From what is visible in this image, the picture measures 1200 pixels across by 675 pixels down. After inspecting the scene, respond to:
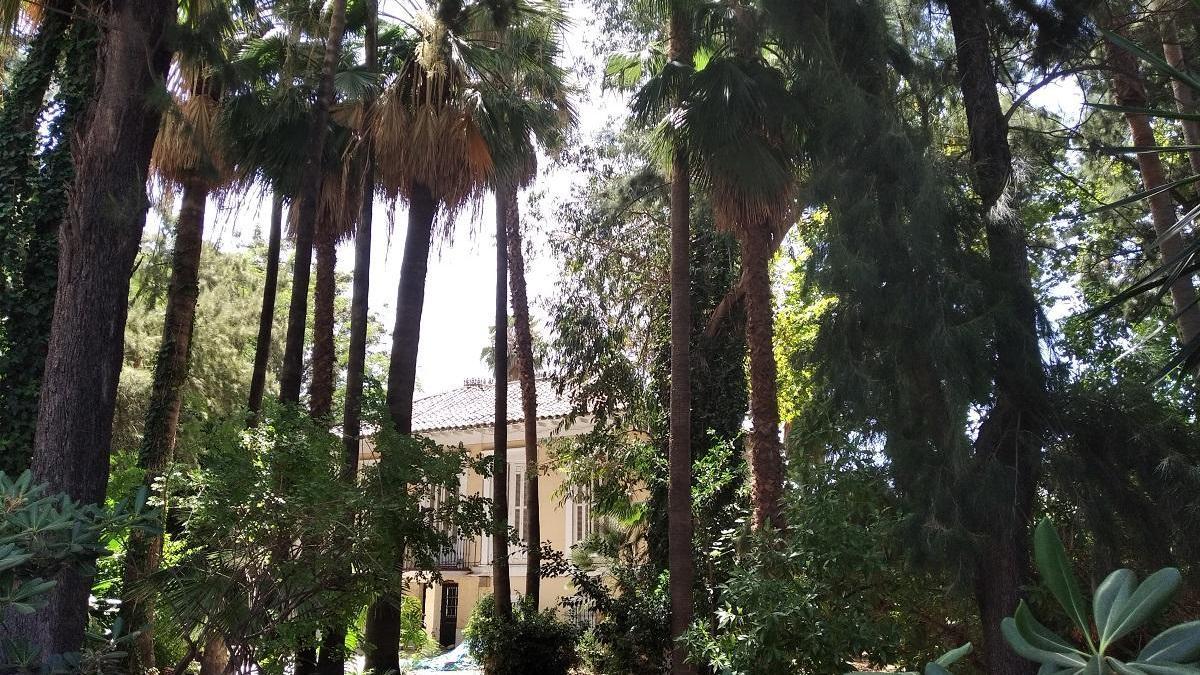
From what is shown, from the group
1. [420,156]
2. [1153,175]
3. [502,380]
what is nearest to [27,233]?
[420,156]

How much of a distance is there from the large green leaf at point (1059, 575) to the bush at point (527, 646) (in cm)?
1539

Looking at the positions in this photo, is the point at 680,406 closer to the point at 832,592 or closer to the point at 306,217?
the point at 832,592

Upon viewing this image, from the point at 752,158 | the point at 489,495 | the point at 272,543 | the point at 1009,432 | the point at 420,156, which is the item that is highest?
the point at 420,156

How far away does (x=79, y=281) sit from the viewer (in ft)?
29.7

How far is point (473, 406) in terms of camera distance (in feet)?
89.2

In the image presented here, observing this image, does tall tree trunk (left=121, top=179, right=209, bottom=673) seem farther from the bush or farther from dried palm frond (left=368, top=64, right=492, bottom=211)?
the bush

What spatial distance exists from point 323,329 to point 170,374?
6.36ft

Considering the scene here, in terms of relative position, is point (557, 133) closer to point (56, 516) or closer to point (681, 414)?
point (681, 414)

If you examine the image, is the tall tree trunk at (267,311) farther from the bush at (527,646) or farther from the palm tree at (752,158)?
the bush at (527,646)

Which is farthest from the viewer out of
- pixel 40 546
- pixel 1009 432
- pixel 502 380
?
pixel 502 380

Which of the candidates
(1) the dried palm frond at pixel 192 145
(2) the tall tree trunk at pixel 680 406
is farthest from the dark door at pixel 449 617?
(1) the dried palm frond at pixel 192 145

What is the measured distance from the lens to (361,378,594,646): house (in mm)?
23250

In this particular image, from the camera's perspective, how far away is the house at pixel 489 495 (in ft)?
76.3

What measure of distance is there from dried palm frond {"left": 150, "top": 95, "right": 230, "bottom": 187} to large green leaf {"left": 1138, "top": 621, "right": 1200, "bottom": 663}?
497 inches
